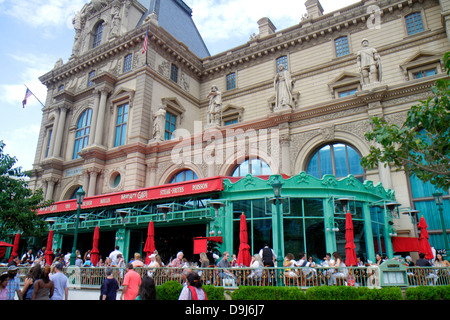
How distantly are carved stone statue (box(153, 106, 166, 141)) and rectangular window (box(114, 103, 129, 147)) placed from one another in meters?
2.85

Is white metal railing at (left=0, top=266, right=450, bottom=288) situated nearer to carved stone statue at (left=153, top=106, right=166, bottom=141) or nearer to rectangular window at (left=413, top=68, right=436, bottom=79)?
carved stone statue at (left=153, top=106, right=166, bottom=141)

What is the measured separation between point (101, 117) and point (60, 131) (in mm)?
5994

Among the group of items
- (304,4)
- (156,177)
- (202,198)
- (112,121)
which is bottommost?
(202,198)

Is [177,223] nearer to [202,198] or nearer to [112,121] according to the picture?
[202,198]

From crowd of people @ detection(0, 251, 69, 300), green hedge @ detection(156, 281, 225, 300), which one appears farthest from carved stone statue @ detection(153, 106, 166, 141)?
crowd of people @ detection(0, 251, 69, 300)

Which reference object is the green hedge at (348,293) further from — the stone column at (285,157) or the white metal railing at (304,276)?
the stone column at (285,157)

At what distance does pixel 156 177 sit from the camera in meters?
27.4

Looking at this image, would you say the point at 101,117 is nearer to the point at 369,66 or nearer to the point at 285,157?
the point at 285,157

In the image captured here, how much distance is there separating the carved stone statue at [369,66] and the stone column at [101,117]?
2090cm

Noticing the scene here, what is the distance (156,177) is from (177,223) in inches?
334

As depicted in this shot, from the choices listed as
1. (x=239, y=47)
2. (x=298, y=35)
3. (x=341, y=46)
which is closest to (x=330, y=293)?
(x=341, y=46)

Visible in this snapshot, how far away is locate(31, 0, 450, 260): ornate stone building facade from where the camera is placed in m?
21.8
